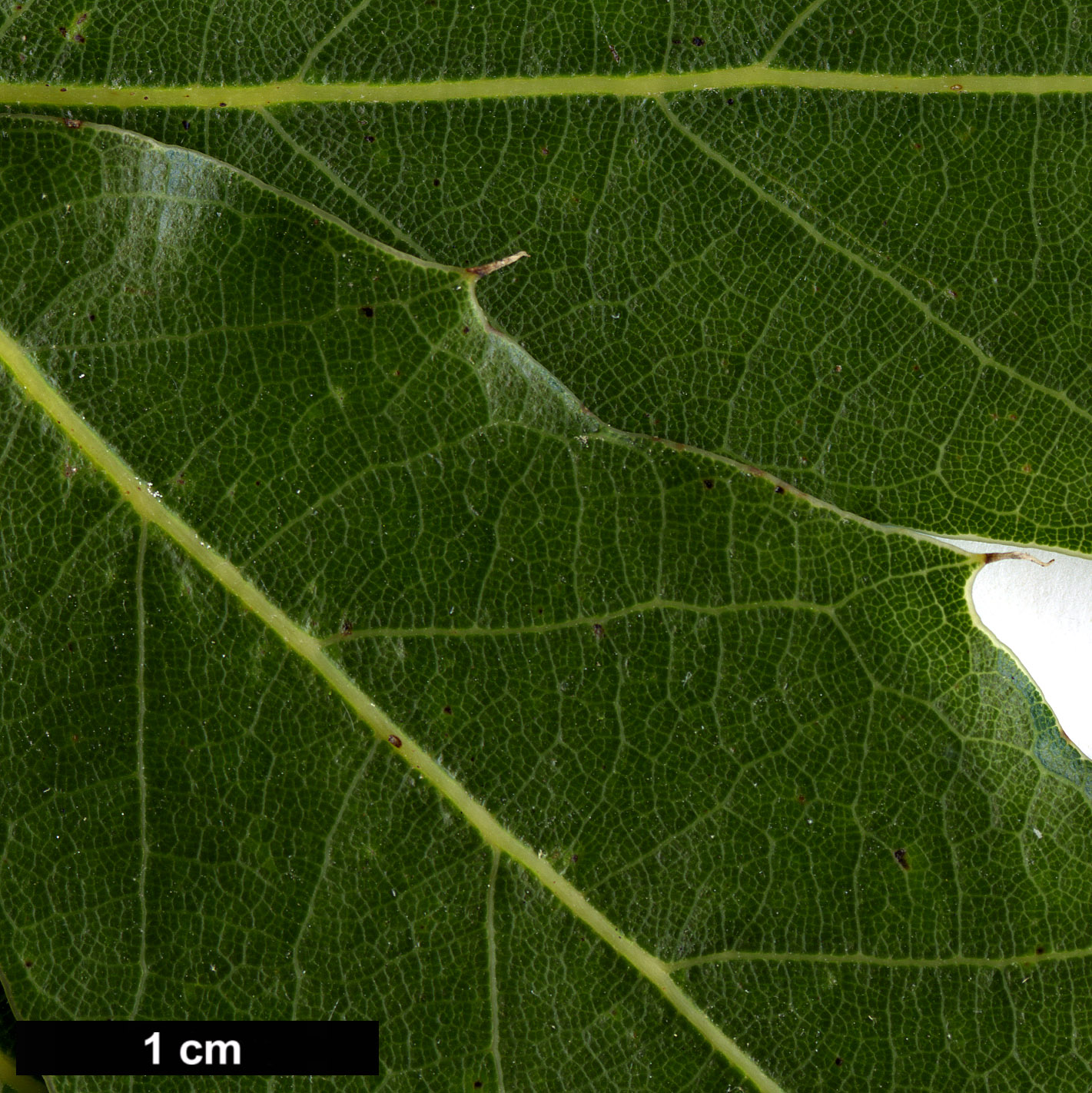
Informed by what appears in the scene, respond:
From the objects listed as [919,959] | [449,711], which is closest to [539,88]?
[449,711]

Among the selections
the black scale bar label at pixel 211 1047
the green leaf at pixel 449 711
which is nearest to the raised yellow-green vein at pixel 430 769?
the green leaf at pixel 449 711

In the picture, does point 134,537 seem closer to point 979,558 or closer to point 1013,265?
point 979,558

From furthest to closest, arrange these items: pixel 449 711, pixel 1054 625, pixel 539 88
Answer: pixel 1054 625, pixel 539 88, pixel 449 711

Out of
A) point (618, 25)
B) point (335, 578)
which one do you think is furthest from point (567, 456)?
point (618, 25)

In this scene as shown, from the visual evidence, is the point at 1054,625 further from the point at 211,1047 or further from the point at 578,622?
the point at 211,1047

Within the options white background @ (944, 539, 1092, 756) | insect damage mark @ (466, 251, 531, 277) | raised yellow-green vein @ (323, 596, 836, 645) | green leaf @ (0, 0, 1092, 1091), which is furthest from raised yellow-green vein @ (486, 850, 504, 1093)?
white background @ (944, 539, 1092, 756)

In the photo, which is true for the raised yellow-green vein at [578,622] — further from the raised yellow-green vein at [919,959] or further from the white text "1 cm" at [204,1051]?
the white text "1 cm" at [204,1051]
